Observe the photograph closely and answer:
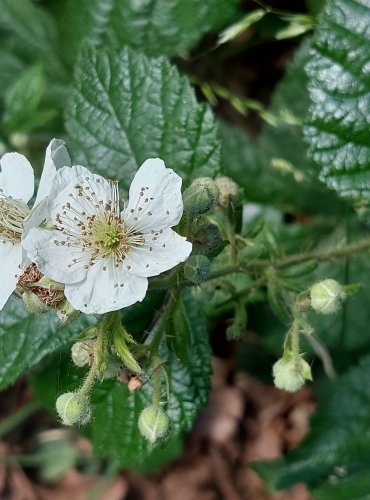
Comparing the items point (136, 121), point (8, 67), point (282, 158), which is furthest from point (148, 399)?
point (8, 67)

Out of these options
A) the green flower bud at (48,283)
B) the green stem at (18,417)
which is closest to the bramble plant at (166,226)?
the green flower bud at (48,283)

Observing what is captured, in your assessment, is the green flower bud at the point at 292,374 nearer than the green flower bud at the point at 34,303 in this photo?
No

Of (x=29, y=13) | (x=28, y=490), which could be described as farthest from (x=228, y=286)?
(x=28, y=490)

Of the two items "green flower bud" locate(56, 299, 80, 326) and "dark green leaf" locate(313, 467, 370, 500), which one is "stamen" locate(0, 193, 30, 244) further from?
"dark green leaf" locate(313, 467, 370, 500)

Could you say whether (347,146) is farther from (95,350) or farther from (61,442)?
(61,442)

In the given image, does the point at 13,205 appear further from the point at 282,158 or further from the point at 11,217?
the point at 282,158

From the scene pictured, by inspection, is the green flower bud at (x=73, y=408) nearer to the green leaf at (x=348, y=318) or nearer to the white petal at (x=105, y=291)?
the white petal at (x=105, y=291)
